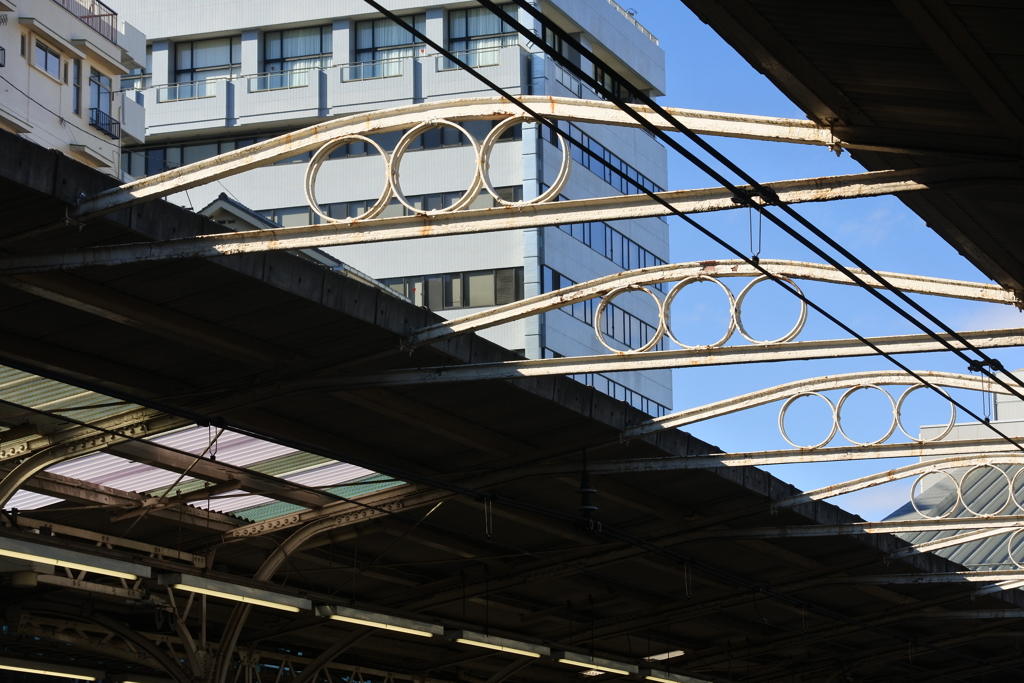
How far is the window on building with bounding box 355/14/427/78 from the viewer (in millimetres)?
64312

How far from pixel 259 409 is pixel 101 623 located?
26.6 ft

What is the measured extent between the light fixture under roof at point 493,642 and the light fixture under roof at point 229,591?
3700 mm

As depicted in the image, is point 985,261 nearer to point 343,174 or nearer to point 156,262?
point 156,262

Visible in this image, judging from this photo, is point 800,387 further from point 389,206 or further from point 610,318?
point 610,318

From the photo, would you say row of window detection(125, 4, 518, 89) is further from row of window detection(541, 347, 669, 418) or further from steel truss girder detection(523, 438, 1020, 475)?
steel truss girder detection(523, 438, 1020, 475)

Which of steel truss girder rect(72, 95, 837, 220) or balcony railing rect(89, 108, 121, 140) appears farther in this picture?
balcony railing rect(89, 108, 121, 140)

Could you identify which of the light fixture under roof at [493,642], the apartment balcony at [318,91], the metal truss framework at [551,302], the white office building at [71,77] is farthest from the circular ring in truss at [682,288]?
the apartment balcony at [318,91]

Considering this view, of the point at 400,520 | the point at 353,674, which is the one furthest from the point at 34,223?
the point at 353,674

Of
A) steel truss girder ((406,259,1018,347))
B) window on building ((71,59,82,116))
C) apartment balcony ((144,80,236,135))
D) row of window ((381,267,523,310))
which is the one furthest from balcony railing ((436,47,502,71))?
steel truss girder ((406,259,1018,347))

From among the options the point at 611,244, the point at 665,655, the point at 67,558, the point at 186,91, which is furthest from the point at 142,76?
the point at 67,558

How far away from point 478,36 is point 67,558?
48.9m

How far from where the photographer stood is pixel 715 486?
25438 mm

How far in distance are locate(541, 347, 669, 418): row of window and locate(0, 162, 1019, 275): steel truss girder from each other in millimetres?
45321

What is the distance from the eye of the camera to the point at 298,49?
6600 centimetres
